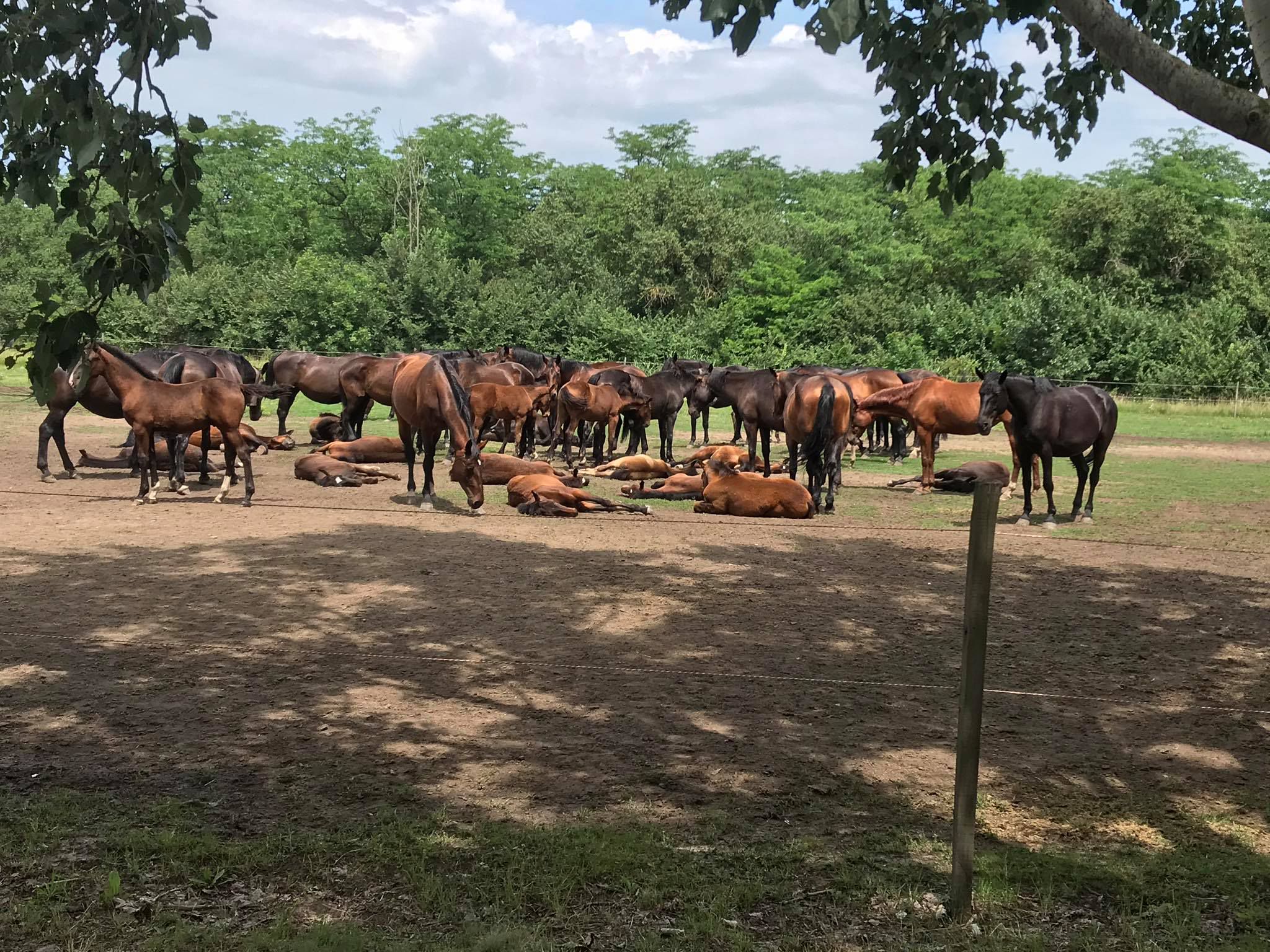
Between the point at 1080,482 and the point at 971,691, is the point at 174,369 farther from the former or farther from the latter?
the point at 971,691

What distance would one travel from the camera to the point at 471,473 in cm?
1364

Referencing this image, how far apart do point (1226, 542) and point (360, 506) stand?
9.62 meters

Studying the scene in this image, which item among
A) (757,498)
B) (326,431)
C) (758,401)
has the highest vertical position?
(758,401)

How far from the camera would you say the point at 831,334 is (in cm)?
4559

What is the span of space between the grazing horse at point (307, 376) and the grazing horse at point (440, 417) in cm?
812

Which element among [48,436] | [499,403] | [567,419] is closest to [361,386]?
[499,403]

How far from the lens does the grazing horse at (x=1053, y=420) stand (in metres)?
13.3

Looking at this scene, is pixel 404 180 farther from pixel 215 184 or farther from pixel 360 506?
pixel 360 506

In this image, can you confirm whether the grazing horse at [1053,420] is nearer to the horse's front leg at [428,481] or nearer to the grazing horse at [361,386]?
the horse's front leg at [428,481]

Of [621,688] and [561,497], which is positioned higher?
[561,497]

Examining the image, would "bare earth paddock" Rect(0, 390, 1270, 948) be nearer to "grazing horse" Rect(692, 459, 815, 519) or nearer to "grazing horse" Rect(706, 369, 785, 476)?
"grazing horse" Rect(692, 459, 815, 519)

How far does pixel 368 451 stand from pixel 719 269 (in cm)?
3719

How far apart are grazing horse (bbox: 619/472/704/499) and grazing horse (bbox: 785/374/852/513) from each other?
4.83ft

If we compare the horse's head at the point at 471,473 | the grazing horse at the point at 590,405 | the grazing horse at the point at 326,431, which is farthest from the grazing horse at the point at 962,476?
the grazing horse at the point at 326,431
